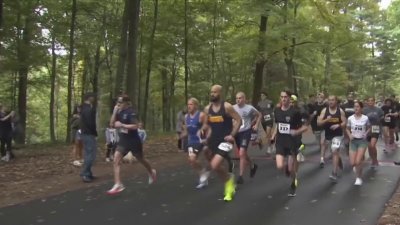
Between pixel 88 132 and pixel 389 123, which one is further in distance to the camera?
pixel 389 123

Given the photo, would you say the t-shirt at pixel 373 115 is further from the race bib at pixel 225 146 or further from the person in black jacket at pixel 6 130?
the person in black jacket at pixel 6 130

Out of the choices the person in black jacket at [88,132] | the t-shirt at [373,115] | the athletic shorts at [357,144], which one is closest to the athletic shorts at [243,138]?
the athletic shorts at [357,144]

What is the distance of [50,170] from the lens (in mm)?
13031

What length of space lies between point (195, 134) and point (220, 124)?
1188 mm

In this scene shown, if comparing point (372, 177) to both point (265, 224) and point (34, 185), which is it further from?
point (34, 185)

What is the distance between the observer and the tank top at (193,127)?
9844 mm

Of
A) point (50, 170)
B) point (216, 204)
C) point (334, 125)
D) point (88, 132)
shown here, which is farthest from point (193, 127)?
point (50, 170)


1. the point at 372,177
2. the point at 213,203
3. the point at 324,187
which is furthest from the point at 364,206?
the point at 372,177

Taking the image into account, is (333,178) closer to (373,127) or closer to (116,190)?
(373,127)

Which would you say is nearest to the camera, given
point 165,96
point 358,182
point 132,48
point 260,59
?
point 358,182

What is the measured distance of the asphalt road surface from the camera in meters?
Result: 7.42

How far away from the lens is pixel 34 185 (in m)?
10.9

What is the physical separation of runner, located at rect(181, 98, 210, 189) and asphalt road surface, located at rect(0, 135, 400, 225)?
0.35 metres

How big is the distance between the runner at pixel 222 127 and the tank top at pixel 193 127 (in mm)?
923
